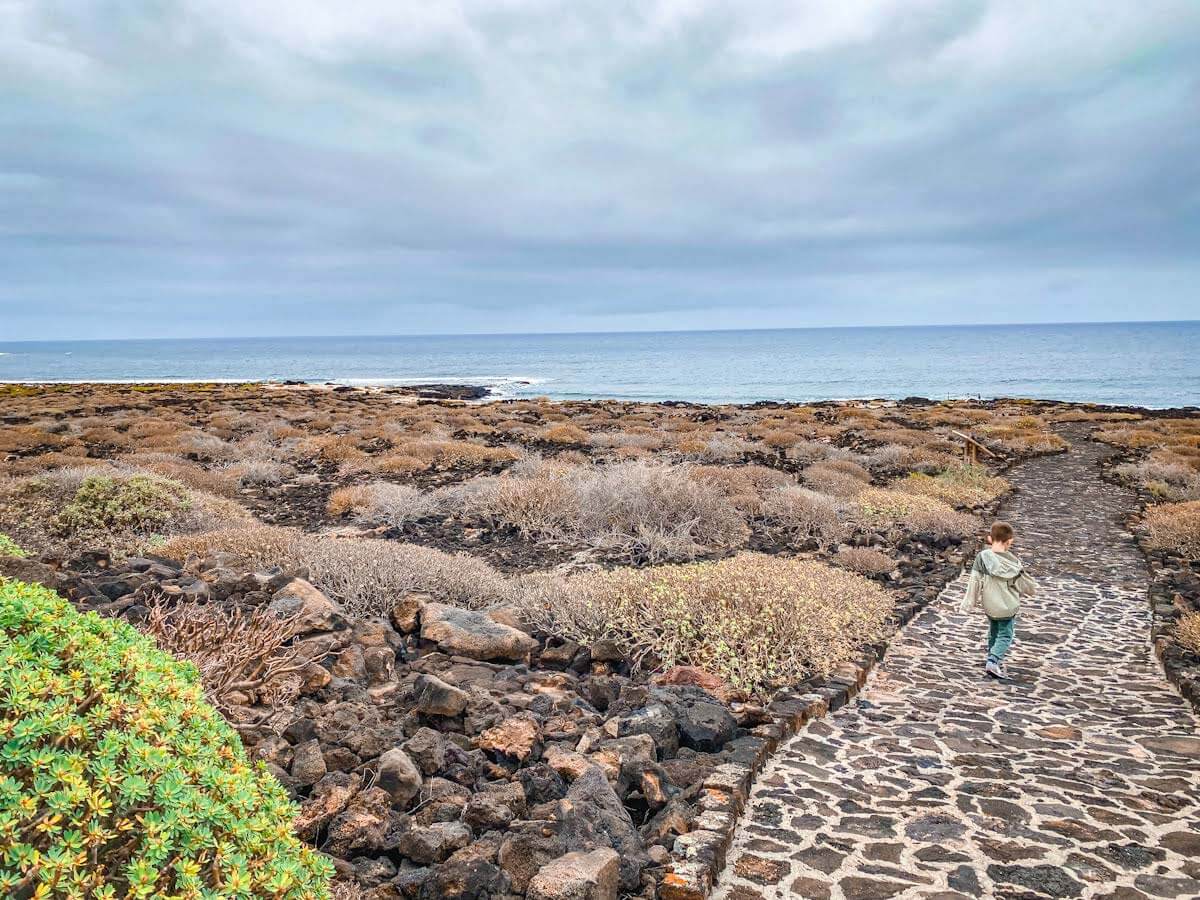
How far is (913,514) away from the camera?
15.5m

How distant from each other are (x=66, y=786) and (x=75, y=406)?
48615 millimetres

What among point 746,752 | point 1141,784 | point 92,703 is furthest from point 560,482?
point 92,703

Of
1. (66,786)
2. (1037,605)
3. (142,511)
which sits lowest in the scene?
(1037,605)

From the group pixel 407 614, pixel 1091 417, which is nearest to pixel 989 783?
pixel 407 614

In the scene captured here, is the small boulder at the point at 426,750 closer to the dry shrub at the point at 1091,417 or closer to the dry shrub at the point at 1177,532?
the dry shrub at the point at 1177,532

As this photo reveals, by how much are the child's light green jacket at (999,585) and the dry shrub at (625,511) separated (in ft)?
15.4

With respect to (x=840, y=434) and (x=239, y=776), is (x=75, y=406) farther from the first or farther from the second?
(x=239, y=776)

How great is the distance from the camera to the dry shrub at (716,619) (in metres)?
7.70

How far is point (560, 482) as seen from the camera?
15.8 metres

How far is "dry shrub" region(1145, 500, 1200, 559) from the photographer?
12961 millimetres

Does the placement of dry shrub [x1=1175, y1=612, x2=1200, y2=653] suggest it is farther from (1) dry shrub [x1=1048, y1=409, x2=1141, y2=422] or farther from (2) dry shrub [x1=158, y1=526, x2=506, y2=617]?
(1) dry shrub [x1=1048, y1=409, x2=1141, y2=422]

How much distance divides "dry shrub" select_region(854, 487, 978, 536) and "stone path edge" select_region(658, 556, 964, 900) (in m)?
6.62

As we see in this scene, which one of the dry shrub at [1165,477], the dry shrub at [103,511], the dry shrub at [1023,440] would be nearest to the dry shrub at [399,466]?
the dry shrub at [103,511]

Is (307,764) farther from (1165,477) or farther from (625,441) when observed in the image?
(625,441)
